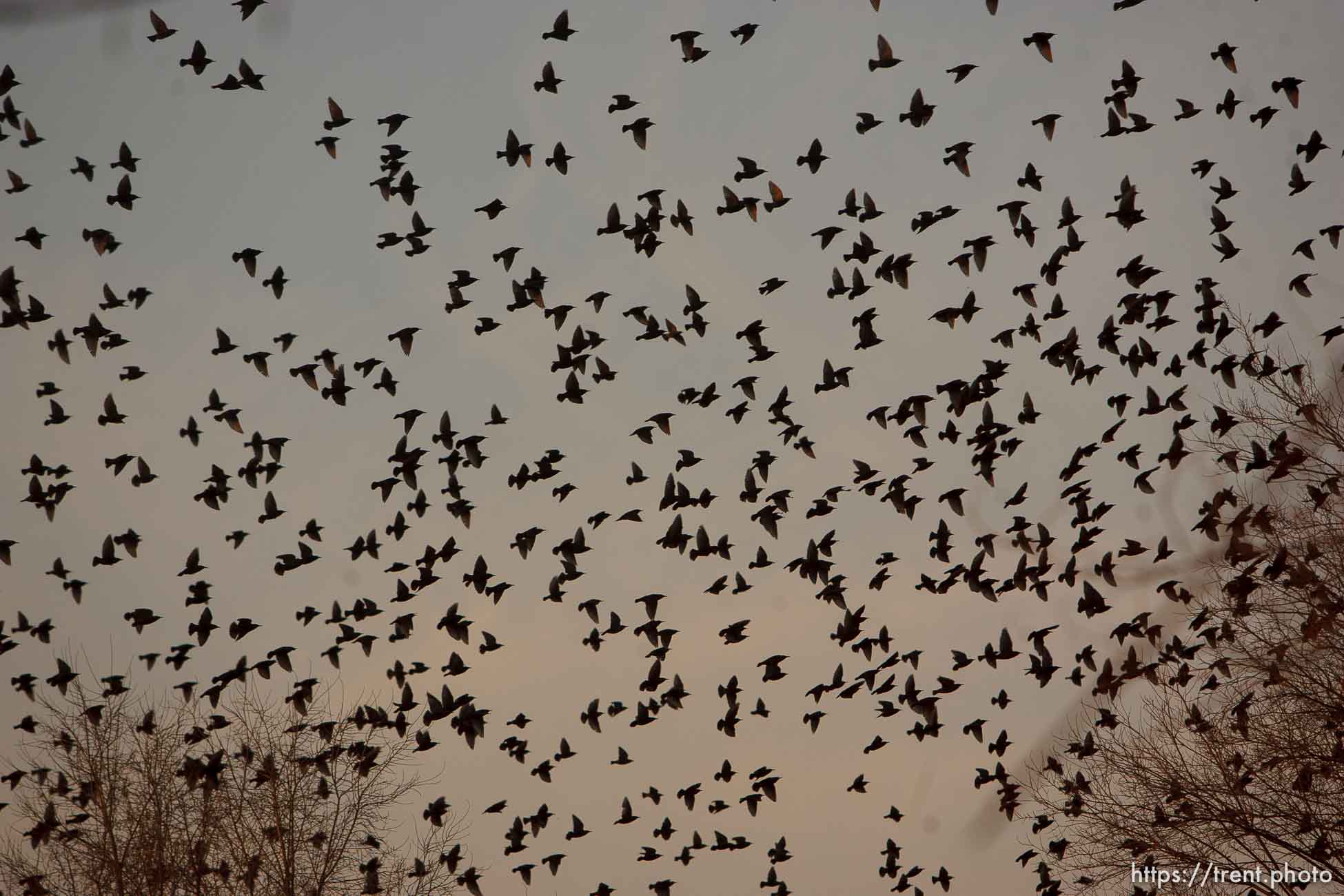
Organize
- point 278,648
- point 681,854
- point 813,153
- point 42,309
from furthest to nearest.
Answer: point 681,854, point 278,648, point 42,309, point 813,153

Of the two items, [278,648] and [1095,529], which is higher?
[278,648]

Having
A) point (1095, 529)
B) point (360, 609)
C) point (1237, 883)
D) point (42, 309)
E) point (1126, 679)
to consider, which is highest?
point (42, 309)

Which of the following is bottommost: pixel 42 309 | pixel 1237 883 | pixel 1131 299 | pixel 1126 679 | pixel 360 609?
pixel 1237 883

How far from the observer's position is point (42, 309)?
20531 mm

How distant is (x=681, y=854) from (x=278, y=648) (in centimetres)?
930

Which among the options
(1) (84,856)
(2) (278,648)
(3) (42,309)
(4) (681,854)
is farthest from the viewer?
(4) (681,854)

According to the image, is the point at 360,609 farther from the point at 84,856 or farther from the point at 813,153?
the point at 813,153

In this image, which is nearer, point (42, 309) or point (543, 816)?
point (42, 309)

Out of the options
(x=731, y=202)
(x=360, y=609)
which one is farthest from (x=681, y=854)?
(x=731, y=202)

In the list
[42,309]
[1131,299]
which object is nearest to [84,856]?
[42,309]

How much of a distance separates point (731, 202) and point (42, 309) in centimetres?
1109

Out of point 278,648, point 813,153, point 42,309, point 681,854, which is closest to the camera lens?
point 813,153

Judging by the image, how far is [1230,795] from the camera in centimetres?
2077

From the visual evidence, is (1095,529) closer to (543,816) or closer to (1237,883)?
(1237,883)
